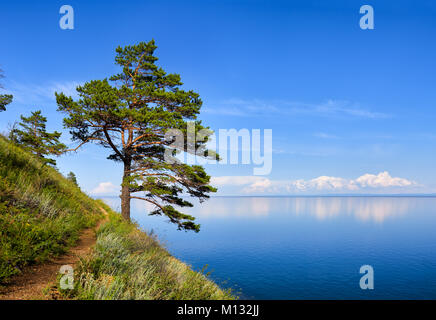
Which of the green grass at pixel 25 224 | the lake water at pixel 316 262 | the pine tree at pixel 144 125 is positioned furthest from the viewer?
the lake water at pixel 316 262

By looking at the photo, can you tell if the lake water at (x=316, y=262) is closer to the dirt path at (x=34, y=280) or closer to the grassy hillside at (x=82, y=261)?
the grassy hillside at (x=82, y=261)

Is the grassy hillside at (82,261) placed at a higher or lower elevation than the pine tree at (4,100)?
lower

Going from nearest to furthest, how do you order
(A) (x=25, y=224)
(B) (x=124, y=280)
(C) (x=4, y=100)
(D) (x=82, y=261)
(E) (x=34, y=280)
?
(E) (x=34, y=280)
(B) (x=124, y=280)
(D) (x=82, y=261)
(A) (x=25, y=224)
(C) (x=4, y=100)

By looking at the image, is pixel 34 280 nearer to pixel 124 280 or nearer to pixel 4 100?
pixel 124 280

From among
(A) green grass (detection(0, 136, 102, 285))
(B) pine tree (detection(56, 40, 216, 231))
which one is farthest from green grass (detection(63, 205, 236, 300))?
(B) pine tree (detection(56, 40, 216, 231))

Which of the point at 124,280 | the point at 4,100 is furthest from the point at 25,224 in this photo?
the point at 4,100

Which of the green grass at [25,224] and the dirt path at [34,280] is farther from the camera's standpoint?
the green grass at [25,224]

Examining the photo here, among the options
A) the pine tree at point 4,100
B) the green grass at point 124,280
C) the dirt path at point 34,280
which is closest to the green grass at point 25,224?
the dirt path at point 34,280

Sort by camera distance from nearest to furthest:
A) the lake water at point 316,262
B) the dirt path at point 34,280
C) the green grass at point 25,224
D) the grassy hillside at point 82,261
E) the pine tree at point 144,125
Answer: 1. the dirt path at point 34,280
2. the grassy hillside at point 82,261
3. the green grass at point 25,224
4. the pine tree at point 144,125
5. the lake water at point 316,262

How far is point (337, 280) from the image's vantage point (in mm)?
35594

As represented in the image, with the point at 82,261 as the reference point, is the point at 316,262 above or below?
below

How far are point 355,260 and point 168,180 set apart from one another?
151ft

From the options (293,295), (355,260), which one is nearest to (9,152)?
(293,295)
